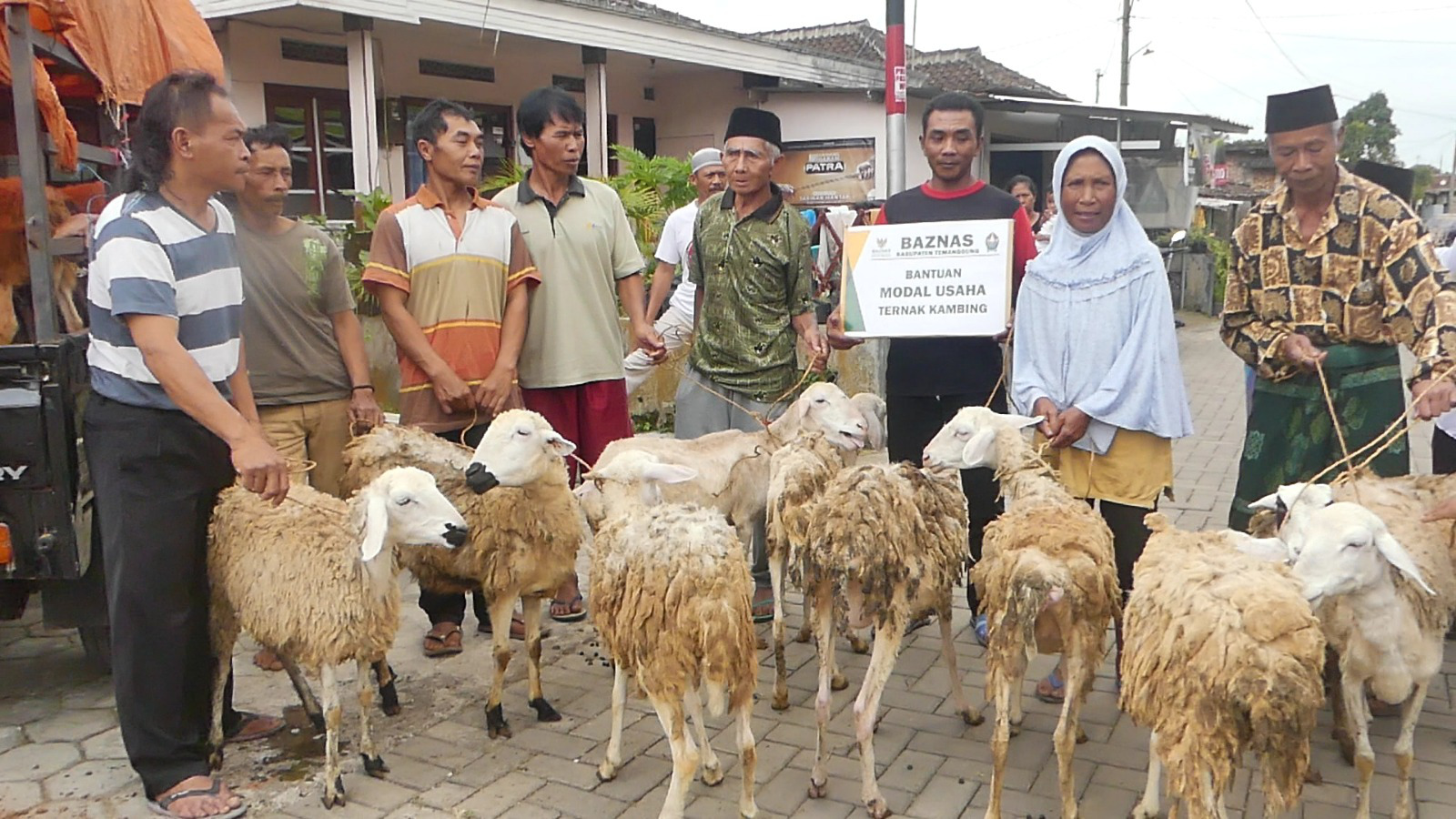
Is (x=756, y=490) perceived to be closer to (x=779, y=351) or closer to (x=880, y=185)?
(x=779, y=351)

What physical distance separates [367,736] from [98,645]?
190 centimetres

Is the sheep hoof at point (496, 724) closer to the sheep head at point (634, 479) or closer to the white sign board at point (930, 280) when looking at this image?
the sheep head at point (634, 479)

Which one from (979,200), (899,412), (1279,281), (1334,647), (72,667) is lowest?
(72,667)

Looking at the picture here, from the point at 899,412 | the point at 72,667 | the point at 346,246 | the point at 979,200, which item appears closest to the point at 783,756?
the point at 899,412

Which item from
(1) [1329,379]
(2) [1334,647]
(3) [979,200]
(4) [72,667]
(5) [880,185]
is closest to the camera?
(2) [1334,647]

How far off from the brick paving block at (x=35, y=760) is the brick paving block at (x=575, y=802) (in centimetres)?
199

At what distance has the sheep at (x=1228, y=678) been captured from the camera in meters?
2.81

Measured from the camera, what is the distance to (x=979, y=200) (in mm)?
4879

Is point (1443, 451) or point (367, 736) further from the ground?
point (1443, 451)

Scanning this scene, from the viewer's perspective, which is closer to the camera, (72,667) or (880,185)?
(72,667)

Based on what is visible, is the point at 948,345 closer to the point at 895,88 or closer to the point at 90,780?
the point at 895,88

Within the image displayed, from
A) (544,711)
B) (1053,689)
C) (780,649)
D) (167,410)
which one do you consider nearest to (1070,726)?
(1053,689)

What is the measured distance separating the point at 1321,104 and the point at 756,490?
9.42 feet

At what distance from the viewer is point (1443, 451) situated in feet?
17.0
